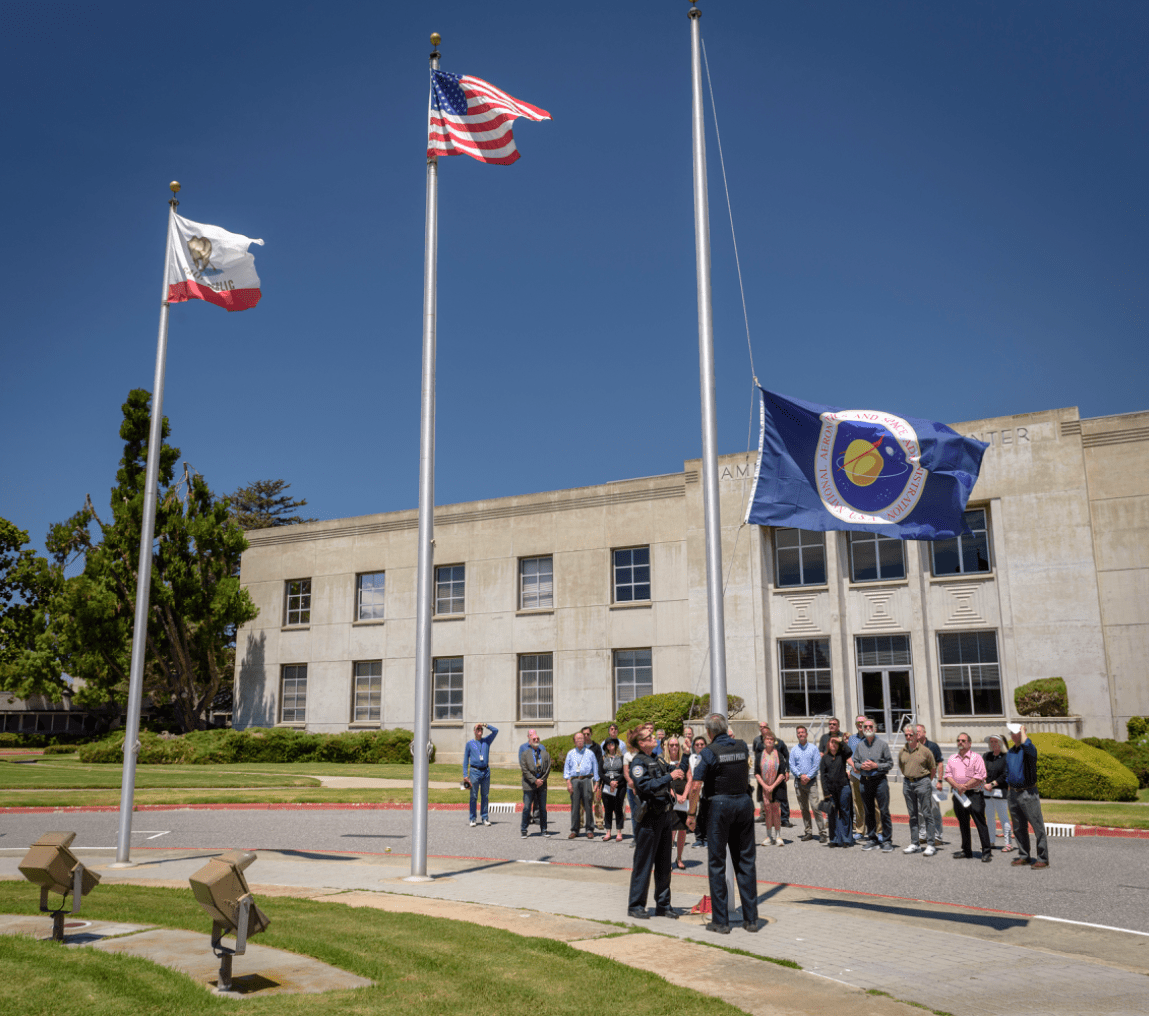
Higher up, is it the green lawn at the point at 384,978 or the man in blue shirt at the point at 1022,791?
the man in blue shirt at the point at 1022,791

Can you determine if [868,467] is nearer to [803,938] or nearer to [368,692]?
[803,938]

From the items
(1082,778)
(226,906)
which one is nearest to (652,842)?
(226,906)

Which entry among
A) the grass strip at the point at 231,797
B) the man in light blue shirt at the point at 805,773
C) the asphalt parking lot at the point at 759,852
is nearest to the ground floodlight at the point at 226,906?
the asphalt parking lot at the point at 759,852

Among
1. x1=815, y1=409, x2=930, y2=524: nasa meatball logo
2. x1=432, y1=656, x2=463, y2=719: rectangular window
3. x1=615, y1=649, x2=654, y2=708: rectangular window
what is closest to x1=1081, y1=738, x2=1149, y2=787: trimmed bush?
x1=815, y1=409, x2=930, y2=524: nasa meatball logo

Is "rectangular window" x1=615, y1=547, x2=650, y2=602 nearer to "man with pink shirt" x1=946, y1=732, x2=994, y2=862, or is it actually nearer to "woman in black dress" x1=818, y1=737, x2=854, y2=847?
"woman in black dress" x1=818, y1=737, x2=854, y2=847

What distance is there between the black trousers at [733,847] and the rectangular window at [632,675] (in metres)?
26.3

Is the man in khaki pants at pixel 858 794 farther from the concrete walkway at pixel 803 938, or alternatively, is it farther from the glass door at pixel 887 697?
the glass door at pixel 887 697

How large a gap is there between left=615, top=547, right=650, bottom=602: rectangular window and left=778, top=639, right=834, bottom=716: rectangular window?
5690 millimetres

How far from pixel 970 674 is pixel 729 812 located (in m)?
24.0

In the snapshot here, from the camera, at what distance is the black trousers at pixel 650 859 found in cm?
1006

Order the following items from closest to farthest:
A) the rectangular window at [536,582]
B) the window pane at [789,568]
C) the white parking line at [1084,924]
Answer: the white parking line at [1084,924]
the window pane at [789,568]
the rectangular window at [536,582]

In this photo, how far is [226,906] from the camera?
22.4 ft

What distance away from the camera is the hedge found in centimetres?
3741

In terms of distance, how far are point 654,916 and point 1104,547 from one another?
24605mm
